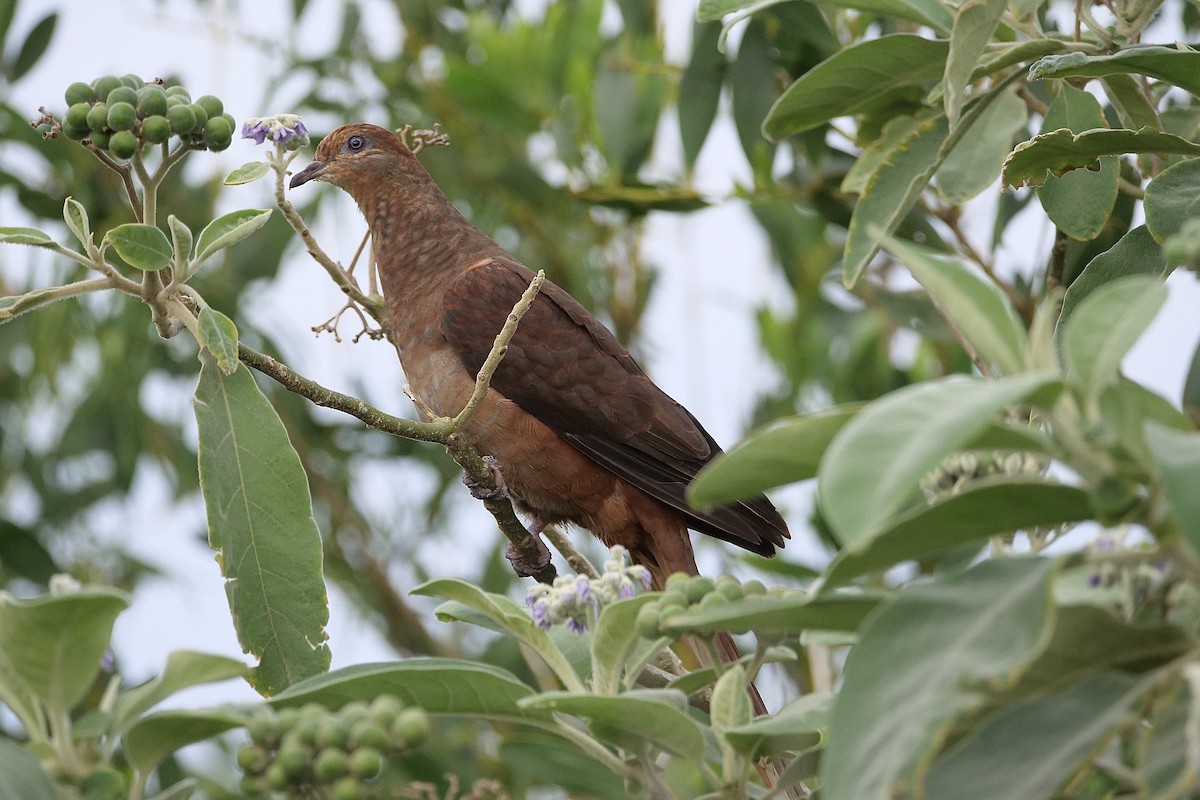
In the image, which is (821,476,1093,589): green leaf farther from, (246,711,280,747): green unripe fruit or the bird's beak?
the bird's beak

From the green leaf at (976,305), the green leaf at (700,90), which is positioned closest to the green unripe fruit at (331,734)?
the green leaf at (976,305)

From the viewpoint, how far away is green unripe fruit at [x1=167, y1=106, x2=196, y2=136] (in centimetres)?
213

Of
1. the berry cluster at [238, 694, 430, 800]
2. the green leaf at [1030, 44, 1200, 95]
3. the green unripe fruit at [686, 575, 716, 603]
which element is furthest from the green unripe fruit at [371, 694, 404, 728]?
the green leaf at [1030, 44, 1200, 95]

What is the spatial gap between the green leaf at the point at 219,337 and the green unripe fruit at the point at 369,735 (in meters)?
0.95

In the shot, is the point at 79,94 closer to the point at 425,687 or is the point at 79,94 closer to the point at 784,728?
the point at 425,687

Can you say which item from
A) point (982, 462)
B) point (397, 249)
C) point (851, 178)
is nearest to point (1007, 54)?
point (851, 178)

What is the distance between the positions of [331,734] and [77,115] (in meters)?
1.24

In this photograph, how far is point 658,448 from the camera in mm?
3936

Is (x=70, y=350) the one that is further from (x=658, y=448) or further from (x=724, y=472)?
(x=724, y=472)

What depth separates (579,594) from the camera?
1763 mm

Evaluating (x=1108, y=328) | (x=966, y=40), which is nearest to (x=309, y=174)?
(x=966, y=40)

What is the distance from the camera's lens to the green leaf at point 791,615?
1.31 m

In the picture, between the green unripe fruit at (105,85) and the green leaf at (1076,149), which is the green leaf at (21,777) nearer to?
the green unripe fruit at (105,85)

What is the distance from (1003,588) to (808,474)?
203mm
